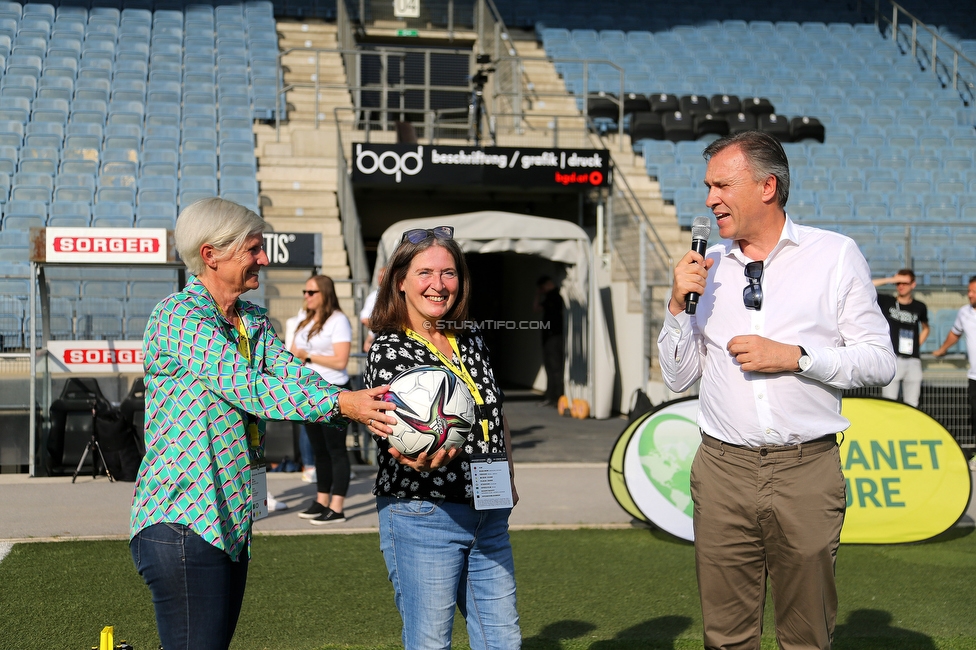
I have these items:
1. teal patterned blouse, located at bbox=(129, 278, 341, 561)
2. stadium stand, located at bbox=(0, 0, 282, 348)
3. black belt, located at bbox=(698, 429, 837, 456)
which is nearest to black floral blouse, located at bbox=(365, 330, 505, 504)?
teal patterned blouse, located at bbox=(129, 278, 341, 561)

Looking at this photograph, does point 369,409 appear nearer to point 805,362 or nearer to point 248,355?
point 248,355

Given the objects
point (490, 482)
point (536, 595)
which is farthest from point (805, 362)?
point (536, 595)

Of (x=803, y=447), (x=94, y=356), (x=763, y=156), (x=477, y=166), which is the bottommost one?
(x=94, y=356)

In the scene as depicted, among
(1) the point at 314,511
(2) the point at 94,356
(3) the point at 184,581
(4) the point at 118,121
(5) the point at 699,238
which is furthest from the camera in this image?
(4) the point at 118,121

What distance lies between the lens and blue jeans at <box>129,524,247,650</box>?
2.69m

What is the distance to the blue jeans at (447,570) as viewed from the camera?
2.99 meters

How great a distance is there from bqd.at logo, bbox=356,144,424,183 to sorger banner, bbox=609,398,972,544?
29.2 ft

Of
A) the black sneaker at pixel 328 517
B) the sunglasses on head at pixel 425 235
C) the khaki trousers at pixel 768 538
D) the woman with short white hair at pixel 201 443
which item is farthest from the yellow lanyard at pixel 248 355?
Result: the black sneaker at pixel 328 517

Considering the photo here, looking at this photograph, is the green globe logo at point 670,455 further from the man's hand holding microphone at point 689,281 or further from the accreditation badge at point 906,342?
the accreditation badge at point 906,342

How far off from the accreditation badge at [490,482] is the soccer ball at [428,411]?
184 millimetres

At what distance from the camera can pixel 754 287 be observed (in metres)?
3.17

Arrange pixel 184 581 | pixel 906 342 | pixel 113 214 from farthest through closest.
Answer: pixel 113 214
pixel 906 342
pixel 184 581

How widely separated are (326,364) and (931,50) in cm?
2090

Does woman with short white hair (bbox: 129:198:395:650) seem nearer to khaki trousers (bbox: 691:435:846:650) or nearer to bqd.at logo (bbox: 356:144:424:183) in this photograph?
khaki trousers (bbox: 691:435:846:650)
